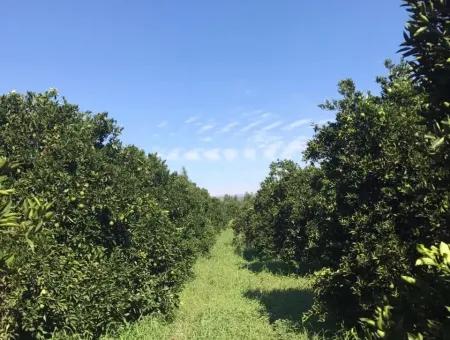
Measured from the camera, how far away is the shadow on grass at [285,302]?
11.3 meters

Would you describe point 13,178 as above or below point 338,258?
above

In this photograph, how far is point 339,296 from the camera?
→ 8648 mm

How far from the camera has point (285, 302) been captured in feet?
43.0

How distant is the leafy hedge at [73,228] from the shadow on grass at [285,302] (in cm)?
332

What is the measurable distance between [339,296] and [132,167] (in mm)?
5483

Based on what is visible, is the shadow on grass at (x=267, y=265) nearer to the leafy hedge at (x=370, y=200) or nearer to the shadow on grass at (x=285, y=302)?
the shadow on grass at (x=285, y=302)

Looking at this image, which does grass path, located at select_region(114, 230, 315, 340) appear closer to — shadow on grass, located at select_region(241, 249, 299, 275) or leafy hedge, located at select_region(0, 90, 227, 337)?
shadow on grass, located at select_region(241, 249, 299, 275)

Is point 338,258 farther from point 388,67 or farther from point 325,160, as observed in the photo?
point 388,67

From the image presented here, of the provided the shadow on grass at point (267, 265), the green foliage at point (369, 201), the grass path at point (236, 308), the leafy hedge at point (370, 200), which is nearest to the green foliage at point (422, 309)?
the leafy hedge at point (370, 200)

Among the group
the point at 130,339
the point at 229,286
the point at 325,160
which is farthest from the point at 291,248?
the point at 130,339

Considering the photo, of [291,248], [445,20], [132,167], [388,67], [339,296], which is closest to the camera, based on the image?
[445,20]

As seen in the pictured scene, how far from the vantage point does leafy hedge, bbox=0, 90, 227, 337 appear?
785cm

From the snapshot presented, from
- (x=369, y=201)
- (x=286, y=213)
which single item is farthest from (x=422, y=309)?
(x=286, y=213)

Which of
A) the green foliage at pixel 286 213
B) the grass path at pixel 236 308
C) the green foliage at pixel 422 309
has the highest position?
the green foliage at pixel 286 213
